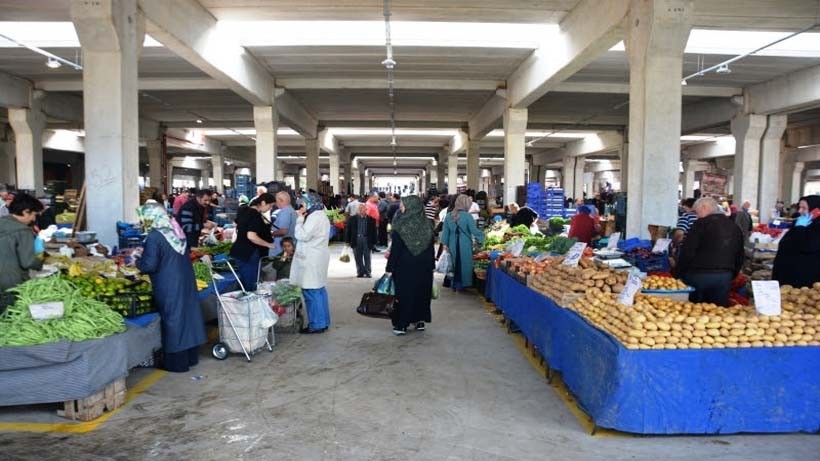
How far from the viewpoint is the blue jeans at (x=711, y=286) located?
5.57m

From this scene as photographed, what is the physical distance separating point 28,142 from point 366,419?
1727 centimetres

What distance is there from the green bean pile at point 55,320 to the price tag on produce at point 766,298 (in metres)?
4.80

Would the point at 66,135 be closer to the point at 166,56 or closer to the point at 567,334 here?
the point at 166,56

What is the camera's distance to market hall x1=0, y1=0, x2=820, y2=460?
4074mm

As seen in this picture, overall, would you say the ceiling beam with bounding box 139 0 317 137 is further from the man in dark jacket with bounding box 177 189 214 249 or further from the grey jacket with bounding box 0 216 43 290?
the grey jacket with bounding box 0 216 43 290

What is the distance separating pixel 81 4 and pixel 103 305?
4.85 m

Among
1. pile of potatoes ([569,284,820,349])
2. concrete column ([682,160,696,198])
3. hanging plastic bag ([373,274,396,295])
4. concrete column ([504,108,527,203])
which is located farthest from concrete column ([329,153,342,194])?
pile of potatoes ([569,284,820,349])

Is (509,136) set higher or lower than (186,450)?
higher

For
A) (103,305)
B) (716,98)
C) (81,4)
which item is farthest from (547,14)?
(716,98)

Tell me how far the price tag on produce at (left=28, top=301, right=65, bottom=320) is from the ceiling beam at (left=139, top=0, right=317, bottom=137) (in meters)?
5.57

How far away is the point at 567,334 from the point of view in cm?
497

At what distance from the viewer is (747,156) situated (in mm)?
18250

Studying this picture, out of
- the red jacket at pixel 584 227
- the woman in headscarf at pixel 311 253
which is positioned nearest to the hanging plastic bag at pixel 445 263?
the red jacket at pixel 584 227

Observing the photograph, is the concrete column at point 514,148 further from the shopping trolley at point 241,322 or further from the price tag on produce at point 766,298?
the price tag on produce at point 766,298
